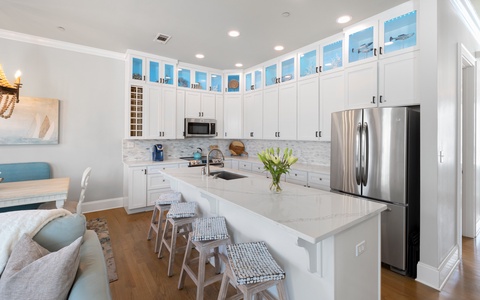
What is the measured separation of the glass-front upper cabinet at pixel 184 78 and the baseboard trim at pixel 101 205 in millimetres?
2678

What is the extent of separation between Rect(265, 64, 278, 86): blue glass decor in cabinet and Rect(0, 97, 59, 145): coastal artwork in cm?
387

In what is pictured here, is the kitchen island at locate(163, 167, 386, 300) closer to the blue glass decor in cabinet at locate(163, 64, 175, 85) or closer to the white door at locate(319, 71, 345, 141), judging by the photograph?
the white door at locate(319, 71, 345, 141)

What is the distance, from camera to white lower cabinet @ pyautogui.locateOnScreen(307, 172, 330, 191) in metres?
3.32

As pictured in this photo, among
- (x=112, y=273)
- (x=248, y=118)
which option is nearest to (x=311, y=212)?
(x=112, y=273)

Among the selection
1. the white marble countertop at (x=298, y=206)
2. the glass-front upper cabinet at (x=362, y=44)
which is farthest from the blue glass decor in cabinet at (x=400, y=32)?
the white marble countertop at (x=298, y=206)

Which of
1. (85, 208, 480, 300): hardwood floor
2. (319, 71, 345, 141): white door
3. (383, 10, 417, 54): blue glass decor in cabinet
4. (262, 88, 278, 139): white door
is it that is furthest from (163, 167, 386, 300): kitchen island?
(262, 88, 278, 139): white door

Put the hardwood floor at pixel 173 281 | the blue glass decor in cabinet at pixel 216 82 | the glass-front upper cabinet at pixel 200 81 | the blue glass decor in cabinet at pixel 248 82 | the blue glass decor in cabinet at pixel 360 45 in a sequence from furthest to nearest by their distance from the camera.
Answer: the blue glass decor in cabinet at pixel 216 82, the blue glass decor in cabinet at pixel 248 82, the glass-front upper cabinet at pixel 200 81, the blue glass decor in cabinet at pixel 360 45, the hardwood floor at pixel 173 281

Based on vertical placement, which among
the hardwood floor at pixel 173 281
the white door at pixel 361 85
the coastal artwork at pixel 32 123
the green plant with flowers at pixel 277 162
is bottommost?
the hardwood floor at pixel 173 281

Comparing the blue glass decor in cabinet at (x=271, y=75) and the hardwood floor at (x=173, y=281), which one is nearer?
the hardwood floor at (x=173, y=281)

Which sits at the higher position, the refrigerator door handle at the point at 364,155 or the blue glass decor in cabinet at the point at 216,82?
the blue glass decor in cabinet at the point at 216,82

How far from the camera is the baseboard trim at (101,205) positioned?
422 centimetres

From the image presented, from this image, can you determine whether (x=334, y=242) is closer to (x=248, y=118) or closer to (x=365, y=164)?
(x=365, y=164)

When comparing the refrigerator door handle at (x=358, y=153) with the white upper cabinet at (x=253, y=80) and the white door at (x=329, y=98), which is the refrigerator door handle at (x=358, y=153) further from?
the white upper cabinet at (x=253, y=80)

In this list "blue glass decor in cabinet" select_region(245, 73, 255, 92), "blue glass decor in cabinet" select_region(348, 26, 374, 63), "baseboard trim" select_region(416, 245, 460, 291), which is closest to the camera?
"baseboard trim" select_region(416, 245, 460, 291)
